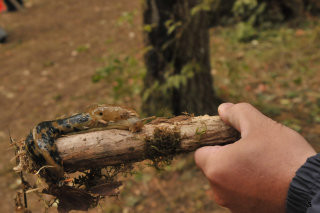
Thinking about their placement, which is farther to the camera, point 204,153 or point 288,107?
point 288,107

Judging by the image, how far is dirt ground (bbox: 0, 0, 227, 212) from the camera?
12.7ft

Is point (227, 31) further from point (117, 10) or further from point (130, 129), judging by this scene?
point (130, 129)

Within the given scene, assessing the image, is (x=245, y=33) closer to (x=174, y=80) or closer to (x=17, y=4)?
(x=174, y=80)

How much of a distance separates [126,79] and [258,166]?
10.8ft

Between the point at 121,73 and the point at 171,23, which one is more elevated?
the point at 171,23

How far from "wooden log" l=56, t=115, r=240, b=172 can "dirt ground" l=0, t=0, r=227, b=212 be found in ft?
3.57

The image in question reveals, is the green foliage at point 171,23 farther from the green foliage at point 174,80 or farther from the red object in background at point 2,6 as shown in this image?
the red object in background at point 2,6

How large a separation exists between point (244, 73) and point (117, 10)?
16.5ft

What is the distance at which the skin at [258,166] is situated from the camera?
1.35m

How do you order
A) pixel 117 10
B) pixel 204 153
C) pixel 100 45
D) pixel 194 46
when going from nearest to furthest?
pixel 204 153, pixel 194 46, pixel 100 45, pixel 117 10

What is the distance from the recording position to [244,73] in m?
5.34

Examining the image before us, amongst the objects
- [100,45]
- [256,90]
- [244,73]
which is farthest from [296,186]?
[100,45]

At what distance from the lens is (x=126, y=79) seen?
14.7ft

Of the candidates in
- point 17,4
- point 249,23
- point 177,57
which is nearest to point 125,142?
point 177,57
